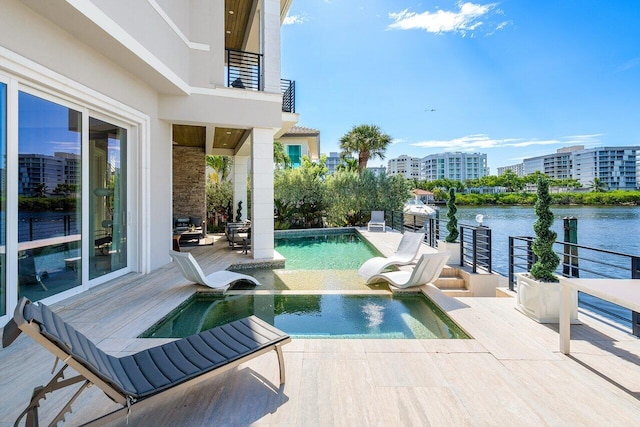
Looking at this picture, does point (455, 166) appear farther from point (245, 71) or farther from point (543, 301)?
point (543, 301)

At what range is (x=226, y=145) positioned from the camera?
46.6 ft

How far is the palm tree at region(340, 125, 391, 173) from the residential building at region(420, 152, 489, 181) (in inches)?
4168

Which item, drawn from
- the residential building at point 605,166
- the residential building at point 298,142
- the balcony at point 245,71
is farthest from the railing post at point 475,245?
the residential building at point 605,166

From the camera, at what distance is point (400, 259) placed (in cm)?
769

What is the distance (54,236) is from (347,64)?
25.0 meters

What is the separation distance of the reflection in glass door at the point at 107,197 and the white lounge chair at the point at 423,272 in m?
5.48

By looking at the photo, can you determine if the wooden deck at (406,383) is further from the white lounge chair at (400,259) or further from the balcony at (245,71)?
the balcony at (245,71)

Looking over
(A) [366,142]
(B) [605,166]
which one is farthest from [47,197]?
(B) [605,166]

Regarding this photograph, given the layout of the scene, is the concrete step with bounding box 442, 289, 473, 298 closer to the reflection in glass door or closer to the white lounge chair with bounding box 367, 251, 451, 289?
the white lounge chair with bounding box 367, 251, 451, 289

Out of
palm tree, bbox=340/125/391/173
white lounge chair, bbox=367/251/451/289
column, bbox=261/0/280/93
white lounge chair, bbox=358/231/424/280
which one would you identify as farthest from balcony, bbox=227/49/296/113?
palm tree, bbox=340/125/391/173

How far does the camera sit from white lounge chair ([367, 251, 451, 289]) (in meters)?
5.94

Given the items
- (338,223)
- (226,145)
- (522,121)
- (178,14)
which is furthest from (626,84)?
(178,14)

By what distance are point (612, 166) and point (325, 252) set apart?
83226 millimetres

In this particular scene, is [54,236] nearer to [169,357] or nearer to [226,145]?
[169,357]
